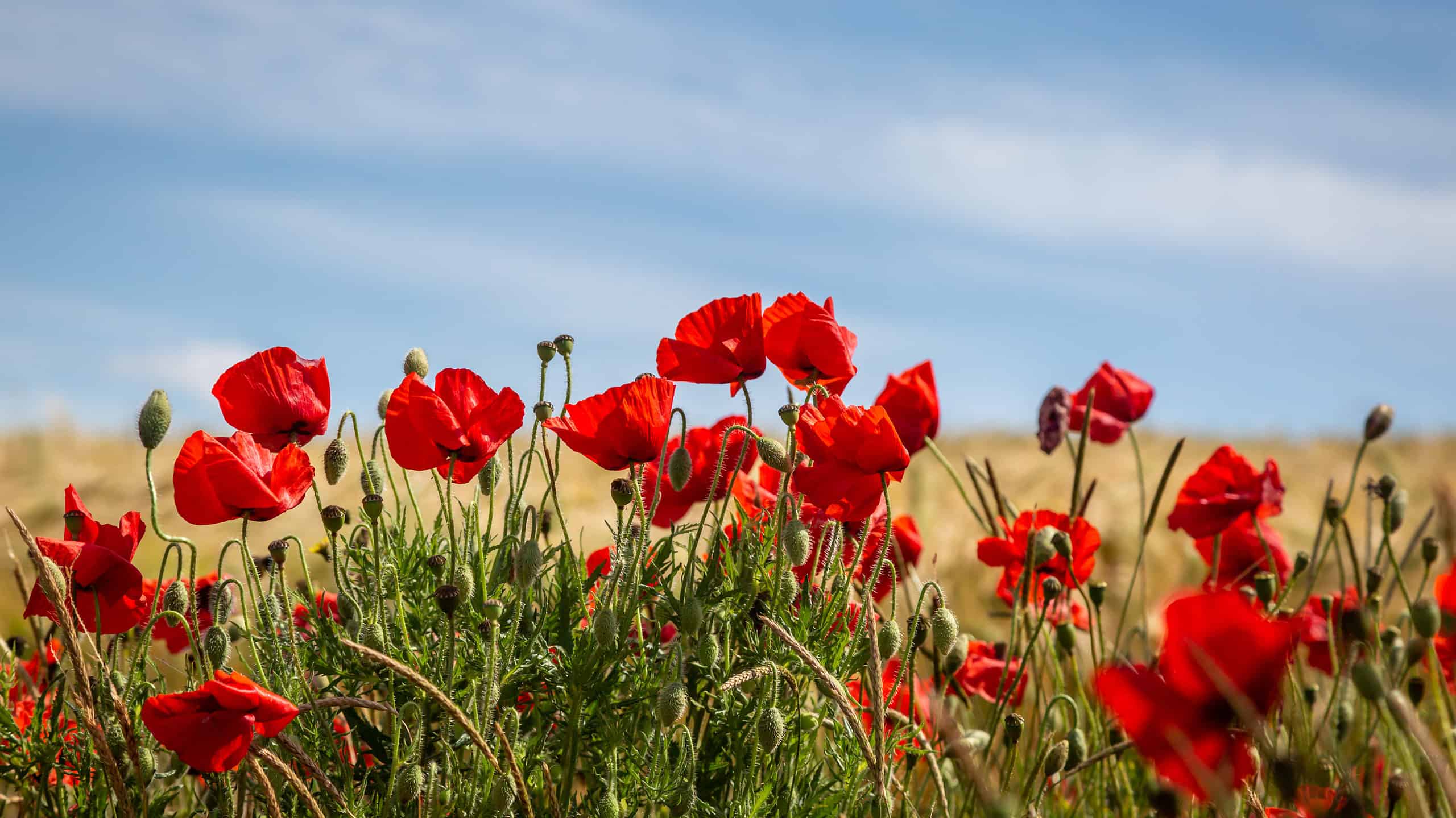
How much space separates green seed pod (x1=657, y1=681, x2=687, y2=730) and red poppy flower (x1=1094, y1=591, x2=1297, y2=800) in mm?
507

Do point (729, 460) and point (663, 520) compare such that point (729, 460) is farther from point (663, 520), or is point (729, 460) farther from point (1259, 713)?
point (1259, 713)

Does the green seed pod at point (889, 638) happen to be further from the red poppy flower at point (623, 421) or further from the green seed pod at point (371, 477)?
the green seed pod at point (371, 477)

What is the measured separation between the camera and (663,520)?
1701 millimetres

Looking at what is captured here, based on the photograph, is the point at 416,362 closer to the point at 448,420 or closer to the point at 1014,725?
the point at 448,420

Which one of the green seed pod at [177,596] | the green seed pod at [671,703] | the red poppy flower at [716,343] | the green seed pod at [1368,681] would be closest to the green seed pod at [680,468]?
the red poppy flower at [716,343]

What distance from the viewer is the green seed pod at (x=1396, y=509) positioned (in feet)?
5.88

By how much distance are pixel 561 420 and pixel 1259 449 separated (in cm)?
1099

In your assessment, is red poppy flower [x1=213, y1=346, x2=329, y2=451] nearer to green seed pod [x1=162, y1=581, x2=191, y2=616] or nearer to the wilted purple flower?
green seed pod [x1=162, y1=581, x2=191, y2=616]

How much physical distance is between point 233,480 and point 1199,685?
1.03 meters

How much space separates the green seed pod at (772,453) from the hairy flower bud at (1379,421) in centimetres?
116

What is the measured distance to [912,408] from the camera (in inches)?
71.5

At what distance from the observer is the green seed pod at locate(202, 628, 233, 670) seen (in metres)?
1.34

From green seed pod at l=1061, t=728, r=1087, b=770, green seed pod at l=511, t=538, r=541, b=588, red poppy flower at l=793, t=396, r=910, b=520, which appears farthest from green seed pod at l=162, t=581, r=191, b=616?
green seed pod at l=1061, t=728, r=1087, b=770

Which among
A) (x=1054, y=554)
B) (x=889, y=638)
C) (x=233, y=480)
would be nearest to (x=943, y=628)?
(x=889, y=638)
